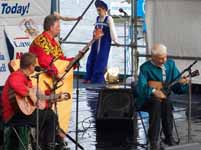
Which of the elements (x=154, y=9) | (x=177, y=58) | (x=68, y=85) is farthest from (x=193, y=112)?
(x=68, y=85)

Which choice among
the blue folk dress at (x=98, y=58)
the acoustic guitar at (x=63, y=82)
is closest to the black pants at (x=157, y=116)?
the acoustic guitar at (x=63, y=82)

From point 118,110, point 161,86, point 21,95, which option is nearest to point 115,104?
point 118,110

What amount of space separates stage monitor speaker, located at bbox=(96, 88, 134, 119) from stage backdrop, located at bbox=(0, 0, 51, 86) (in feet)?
4.02

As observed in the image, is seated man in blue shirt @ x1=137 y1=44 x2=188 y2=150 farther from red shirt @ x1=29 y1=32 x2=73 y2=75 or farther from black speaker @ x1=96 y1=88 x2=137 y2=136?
red shirt @ x1=29 y1=32 x2=73 y2=75

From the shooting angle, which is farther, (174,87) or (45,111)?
(174,87)

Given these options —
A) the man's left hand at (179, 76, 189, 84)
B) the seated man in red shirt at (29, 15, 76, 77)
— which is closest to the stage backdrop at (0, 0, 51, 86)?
the seated man in red shirt at (29, 15, 76, 77)

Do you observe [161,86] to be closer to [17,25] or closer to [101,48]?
[17,25]

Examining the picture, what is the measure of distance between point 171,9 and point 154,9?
278 mm

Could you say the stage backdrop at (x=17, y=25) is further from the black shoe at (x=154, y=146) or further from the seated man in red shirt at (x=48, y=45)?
the black shoe at (x=154, y=146)

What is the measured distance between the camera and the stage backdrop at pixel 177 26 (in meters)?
11.3

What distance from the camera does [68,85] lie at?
8609 millimetres

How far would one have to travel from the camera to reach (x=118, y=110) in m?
9.43

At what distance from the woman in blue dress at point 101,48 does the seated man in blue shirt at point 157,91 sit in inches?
213

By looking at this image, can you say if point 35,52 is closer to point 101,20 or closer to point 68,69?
point 68,69
